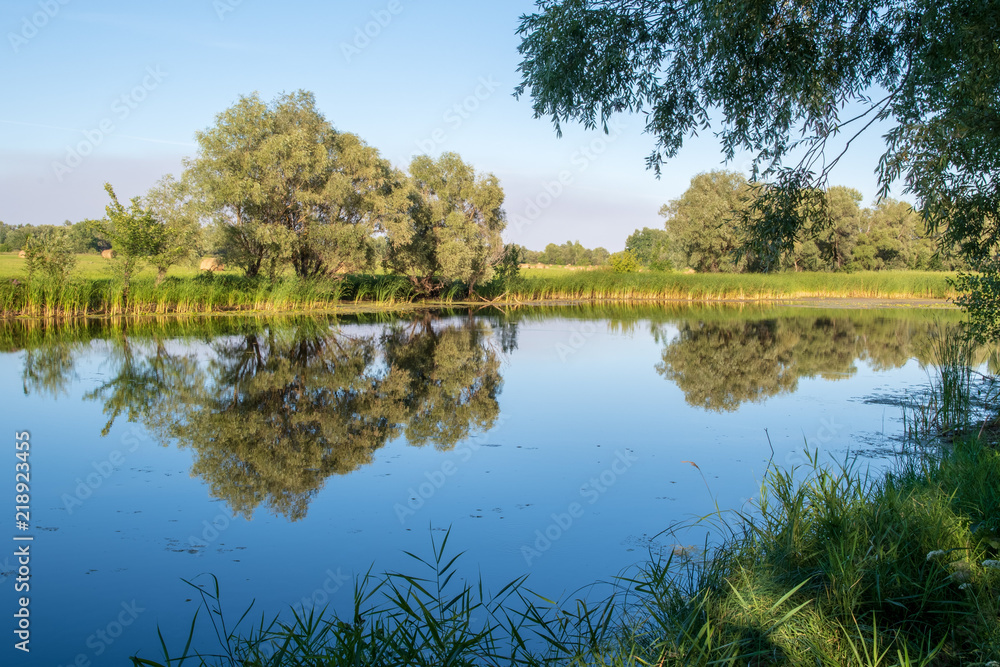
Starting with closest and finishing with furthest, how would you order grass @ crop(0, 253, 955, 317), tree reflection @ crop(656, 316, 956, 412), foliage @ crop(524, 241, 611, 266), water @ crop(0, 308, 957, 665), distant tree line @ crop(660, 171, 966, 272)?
water @ crop(0, 308, 957, 665)
tree reflection @ crop(656, 316, 956, 412)
grass @ crop(0, 253, 955, 317)
distant tree line @ crop(660, 171, 966, 272)
foliage @ crop(524, 241, 611, 266)

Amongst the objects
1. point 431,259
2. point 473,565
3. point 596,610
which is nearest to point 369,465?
point 473,565

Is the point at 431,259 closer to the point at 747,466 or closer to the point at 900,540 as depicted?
the point at 747,466

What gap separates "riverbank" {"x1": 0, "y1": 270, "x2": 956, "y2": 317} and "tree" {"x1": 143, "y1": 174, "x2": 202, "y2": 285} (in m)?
0.84

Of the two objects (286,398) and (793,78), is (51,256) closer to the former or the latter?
(286,398)

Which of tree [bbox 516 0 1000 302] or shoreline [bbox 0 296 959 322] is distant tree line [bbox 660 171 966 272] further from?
tree [bbox 516 0 1000 302]

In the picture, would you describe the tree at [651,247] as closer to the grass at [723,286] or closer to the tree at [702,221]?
the tree at [702,221]

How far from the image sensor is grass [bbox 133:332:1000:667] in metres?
3.05

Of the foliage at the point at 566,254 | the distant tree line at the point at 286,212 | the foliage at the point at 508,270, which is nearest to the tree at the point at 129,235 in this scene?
the distant tree line at the point at 286,212

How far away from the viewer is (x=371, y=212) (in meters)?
28.7

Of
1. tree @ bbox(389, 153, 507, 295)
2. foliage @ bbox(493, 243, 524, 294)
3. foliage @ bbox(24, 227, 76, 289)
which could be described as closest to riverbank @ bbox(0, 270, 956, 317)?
foliage @ bbox(493, 243, 524, 294)

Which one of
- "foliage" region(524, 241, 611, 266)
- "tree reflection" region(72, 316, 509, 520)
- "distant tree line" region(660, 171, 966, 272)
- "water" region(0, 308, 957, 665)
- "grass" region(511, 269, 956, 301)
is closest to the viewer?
"water" region(0, 308, 957, 665)

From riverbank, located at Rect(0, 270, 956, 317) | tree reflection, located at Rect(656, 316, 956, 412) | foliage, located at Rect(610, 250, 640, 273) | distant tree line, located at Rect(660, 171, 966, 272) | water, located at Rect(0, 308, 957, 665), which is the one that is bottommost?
water, located at Rect(0, 308, 957, 665)

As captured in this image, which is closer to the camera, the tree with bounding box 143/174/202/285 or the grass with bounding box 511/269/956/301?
the tree with bounding box 143/174/202/285

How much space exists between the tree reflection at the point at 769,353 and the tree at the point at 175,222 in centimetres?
1612
